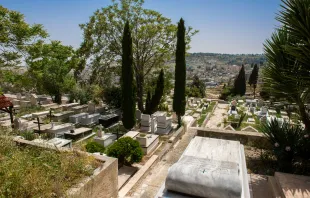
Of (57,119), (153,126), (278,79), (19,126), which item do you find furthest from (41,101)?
(278,79)

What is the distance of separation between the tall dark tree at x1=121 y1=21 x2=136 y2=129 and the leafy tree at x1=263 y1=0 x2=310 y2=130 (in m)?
9.73

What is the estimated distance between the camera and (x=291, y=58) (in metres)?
5.68

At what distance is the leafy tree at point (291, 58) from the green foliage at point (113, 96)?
15155 millimetres

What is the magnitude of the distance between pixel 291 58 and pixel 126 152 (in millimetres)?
6034

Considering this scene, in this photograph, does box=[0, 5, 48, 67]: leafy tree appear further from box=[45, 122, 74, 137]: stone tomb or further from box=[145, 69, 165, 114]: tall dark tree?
box=[145, 69, 165, 114]: tall dark tree

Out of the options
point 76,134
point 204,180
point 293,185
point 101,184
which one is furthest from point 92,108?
point 204,180

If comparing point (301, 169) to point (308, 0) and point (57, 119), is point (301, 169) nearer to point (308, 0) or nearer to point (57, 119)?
point (308, 0)

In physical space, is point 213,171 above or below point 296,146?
above

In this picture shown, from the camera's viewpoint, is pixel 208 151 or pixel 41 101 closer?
pixel 208 151

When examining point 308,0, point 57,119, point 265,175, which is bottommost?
point 57,119

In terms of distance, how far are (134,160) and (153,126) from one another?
6760 millimetres

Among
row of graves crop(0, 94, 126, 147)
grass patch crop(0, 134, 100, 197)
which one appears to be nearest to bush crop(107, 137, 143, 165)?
row of graves crop(0, 94, 126, 147)

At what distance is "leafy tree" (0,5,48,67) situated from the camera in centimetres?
788

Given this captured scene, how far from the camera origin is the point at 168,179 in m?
2.68
